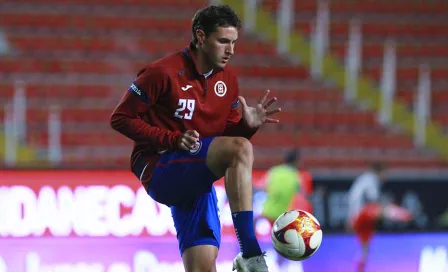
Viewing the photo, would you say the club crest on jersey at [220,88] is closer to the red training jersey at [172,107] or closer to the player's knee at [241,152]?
the red training jersey at [172,107]

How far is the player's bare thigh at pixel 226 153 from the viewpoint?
4.79 meters

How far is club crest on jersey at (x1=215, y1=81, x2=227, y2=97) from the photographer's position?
5.40m

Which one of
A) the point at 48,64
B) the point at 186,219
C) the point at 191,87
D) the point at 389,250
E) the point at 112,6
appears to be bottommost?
the point at 389,250

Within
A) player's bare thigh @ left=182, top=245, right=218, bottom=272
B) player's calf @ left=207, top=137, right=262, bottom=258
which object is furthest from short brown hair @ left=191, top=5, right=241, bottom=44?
player's bare thigh @ left=182, top=245, right=218, bottom=272

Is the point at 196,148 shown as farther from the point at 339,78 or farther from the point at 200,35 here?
the point at 339,78

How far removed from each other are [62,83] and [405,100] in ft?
16.9

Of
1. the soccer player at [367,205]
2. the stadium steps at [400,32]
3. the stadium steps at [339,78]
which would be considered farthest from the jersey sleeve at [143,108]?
the stadium steps at [400,32]

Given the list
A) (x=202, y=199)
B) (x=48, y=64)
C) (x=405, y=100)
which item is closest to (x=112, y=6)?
(x=48, y=64)

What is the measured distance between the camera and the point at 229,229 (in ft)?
38.4

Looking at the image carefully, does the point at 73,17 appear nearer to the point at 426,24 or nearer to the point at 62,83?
the point at 62,83

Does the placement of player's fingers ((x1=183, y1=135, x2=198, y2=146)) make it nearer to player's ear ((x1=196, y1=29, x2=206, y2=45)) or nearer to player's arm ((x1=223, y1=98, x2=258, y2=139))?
player's arm ((x1=223, y1=98, x2=258, y2=139))

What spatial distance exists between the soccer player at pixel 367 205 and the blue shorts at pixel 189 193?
6.23m

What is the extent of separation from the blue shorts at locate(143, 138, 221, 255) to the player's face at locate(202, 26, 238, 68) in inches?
17.8

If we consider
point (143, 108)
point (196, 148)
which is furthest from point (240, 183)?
point (143, 108)
